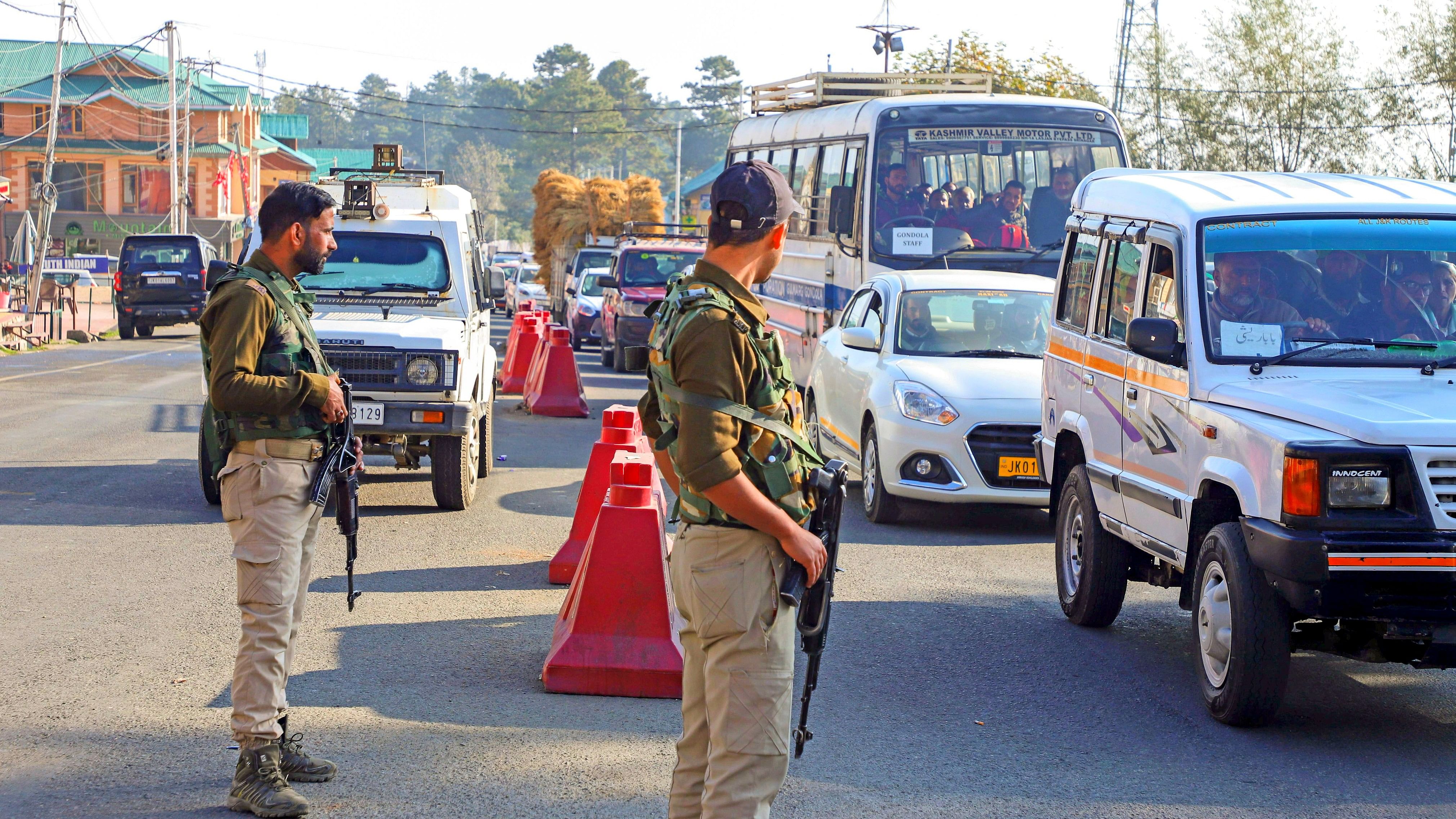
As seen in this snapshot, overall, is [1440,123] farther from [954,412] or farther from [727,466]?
[727,466]

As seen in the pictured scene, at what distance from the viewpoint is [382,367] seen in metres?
10.2

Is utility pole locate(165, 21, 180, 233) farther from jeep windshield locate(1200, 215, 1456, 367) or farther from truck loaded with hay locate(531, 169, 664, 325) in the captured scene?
jeep windshield locate(1200, 215, 1456, 367)

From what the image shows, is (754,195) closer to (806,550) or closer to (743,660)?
(806,550)

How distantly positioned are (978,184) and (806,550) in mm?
11602

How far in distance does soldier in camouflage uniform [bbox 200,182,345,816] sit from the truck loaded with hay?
32.9m

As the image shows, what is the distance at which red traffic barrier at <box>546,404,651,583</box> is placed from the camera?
8078 mm

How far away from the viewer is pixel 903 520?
34.9ft

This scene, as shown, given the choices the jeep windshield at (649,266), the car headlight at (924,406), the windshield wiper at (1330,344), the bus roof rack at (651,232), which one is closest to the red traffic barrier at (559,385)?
the jeep windshield at (649,266)

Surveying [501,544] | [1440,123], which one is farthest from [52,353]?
[1440,123]

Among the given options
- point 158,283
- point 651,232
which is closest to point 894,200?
point 651,232

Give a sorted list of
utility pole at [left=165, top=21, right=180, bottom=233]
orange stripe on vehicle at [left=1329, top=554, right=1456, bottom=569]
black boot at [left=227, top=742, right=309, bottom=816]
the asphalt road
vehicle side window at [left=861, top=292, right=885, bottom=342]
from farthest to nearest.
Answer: utility pole at [left=165, top=21, right=180, bottom=233], vehicle side window at [left=861, top=292, right=885, bottom=342], orange stripe on vehicle at [left=1329, top=554, right=1456, bottom=569], the asphalt road, black boot at [left=227, top=742, right=309, bottom=816]

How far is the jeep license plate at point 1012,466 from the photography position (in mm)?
9938

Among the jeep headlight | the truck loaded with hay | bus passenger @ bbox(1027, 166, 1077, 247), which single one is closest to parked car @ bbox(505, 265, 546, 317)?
the truck loaded with hay

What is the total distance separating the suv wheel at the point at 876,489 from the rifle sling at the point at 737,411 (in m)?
6.80
